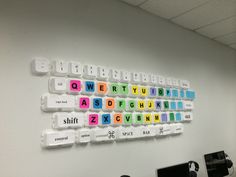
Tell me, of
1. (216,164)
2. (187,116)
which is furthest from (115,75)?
(216,164)

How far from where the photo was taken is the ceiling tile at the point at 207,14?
2.44 m

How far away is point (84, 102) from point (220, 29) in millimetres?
2212

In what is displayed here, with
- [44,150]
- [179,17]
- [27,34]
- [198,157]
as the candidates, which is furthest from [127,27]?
[198,157]

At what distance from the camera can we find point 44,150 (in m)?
1.64

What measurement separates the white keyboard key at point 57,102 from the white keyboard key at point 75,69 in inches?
6.8

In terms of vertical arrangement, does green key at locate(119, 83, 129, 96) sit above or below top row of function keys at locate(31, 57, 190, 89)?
below

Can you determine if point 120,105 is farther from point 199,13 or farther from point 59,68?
point 199,13

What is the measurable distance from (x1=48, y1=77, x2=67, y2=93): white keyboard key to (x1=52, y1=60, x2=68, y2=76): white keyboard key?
0.04 meters

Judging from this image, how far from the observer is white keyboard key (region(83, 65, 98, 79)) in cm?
190

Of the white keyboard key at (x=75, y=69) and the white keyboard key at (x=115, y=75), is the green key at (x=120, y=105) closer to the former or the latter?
the white keyboard key at (x=115, y=75)

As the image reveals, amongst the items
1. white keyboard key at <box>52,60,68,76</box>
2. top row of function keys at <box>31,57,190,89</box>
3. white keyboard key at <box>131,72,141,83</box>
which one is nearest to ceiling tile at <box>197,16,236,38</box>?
top row of function keys at <box>31,57,190,89</box>

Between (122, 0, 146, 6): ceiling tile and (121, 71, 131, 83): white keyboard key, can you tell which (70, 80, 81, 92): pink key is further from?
(122, 0, 146, 6): ceiling tile

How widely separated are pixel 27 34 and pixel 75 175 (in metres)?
1.06

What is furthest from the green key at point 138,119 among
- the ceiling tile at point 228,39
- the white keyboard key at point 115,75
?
the ceiling tile at point 228,39
